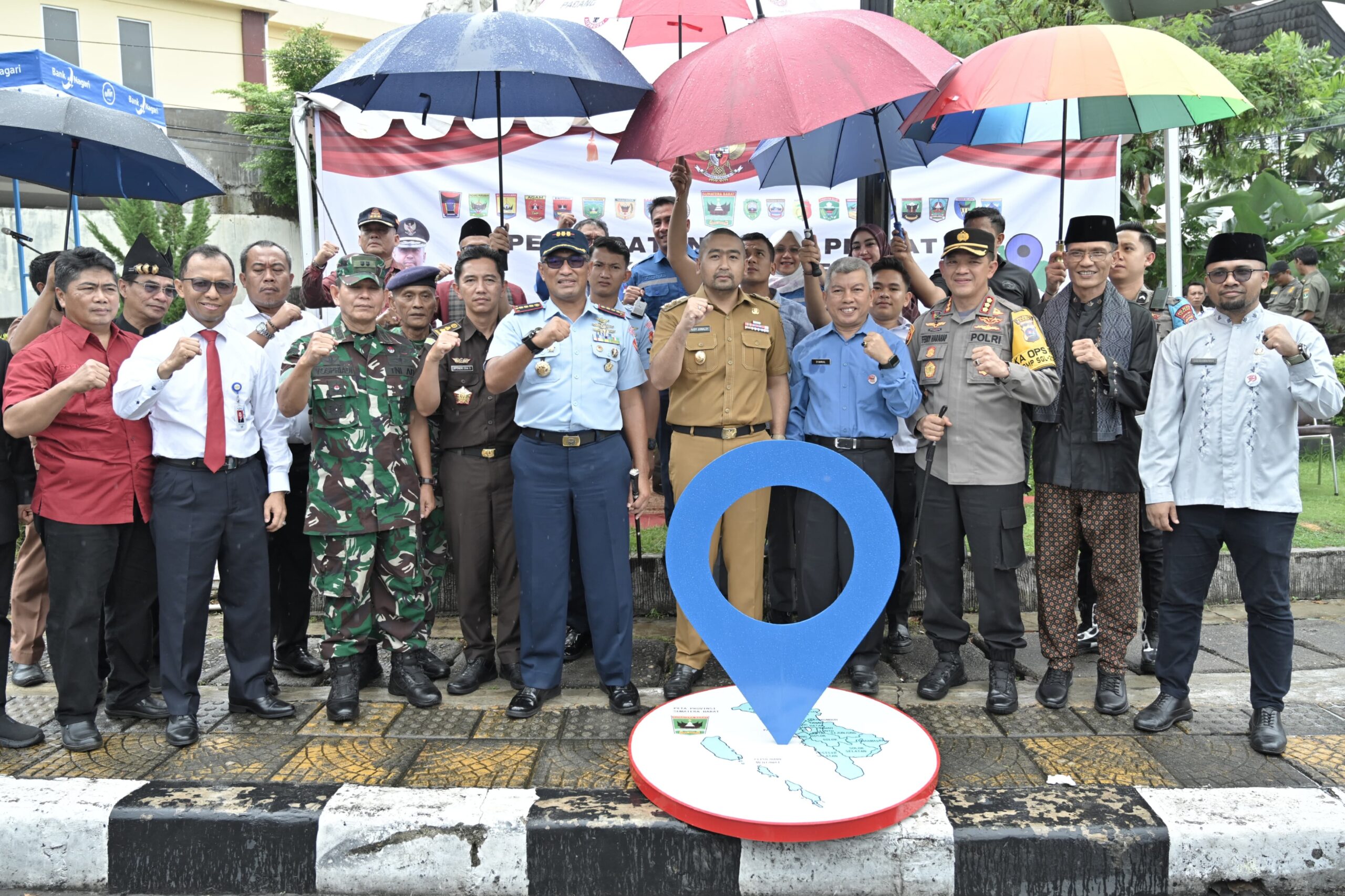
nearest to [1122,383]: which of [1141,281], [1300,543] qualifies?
[1141,281]

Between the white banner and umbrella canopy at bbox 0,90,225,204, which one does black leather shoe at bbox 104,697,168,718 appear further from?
the white banner

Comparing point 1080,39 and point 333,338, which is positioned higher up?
point 1080,39

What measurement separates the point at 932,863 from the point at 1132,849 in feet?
2.06

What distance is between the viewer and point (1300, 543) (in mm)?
6184

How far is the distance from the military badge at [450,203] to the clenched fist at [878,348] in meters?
4.61

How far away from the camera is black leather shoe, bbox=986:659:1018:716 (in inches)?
161

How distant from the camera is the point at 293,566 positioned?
4684 mm

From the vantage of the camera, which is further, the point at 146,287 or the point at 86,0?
the point at 86,0

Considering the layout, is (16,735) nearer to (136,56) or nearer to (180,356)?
(180,356)

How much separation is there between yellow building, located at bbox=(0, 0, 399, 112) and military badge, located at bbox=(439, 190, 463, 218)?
14682 millimetres

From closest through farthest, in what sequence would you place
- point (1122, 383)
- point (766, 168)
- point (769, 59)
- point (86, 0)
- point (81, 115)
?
point (769, 59)
point (1122, 383)
point (81, 115)
point (766, 168)
point (86, 0)

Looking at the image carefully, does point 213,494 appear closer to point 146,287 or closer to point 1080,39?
point 146,287

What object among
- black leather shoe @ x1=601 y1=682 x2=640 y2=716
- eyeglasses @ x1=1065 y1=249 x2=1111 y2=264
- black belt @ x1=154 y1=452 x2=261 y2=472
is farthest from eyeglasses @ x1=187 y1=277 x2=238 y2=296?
eyeglasses @ x1=1065 y1=249 x2=1111 y2=264

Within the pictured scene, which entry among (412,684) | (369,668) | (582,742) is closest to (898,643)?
(582,742)
